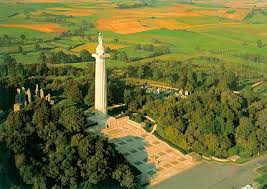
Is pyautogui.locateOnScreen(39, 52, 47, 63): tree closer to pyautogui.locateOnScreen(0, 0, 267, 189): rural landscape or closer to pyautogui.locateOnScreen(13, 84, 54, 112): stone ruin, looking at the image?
pyautogui.locateOnScreen(0, 0, 267, 189): rural landscape

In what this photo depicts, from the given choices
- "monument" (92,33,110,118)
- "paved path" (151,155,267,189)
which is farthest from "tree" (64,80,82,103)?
"paved path" (151,155,267,189)

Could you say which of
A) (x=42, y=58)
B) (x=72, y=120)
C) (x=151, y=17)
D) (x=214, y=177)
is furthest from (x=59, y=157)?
(x=151, y=17)

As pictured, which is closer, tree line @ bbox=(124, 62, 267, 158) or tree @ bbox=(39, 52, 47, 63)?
tree line @ bbox=(124, 62, 267, 158)

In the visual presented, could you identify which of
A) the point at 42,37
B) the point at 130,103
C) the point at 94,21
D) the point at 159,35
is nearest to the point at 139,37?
the point at 159,35

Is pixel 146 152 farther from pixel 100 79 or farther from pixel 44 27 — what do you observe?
pixel 44 27

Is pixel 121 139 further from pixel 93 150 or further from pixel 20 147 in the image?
pixel 20 147

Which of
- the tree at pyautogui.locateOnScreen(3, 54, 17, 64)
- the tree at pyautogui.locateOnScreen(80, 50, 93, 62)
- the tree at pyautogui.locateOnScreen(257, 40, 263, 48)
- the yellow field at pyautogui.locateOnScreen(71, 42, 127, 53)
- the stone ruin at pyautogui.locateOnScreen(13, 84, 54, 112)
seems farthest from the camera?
the tree at pyautogui.locateOnScreen(257, 40, 263, 48)
